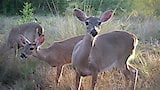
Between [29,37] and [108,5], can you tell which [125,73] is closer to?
[29,37]

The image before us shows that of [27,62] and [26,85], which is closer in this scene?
[26,85]

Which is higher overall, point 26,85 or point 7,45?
point 7,45

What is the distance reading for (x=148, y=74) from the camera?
8.66m

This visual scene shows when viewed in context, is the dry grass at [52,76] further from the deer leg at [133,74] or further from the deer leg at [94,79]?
the deer leg at [94,79]

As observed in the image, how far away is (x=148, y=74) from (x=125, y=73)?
1.67 ft

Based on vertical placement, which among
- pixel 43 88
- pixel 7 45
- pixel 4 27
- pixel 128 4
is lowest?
pixel 43 88

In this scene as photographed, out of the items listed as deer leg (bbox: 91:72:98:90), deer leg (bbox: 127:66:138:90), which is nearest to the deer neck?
deer leg (bbox: 91:72:98:90)

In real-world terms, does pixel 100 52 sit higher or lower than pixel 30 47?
lower

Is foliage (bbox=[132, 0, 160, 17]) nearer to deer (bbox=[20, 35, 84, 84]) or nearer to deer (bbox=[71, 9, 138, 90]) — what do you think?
deer (bbox=[20, 35, 84, 84])

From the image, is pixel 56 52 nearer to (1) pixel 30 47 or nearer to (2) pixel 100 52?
(1) pixel 30 47

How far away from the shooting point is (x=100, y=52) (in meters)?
8.55

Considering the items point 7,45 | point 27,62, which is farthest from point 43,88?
point 7,45

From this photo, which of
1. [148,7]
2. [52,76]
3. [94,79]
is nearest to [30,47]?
[52,76]

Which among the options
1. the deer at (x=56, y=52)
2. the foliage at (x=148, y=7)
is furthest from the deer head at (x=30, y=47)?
the foliage at (x=148, y=7)
